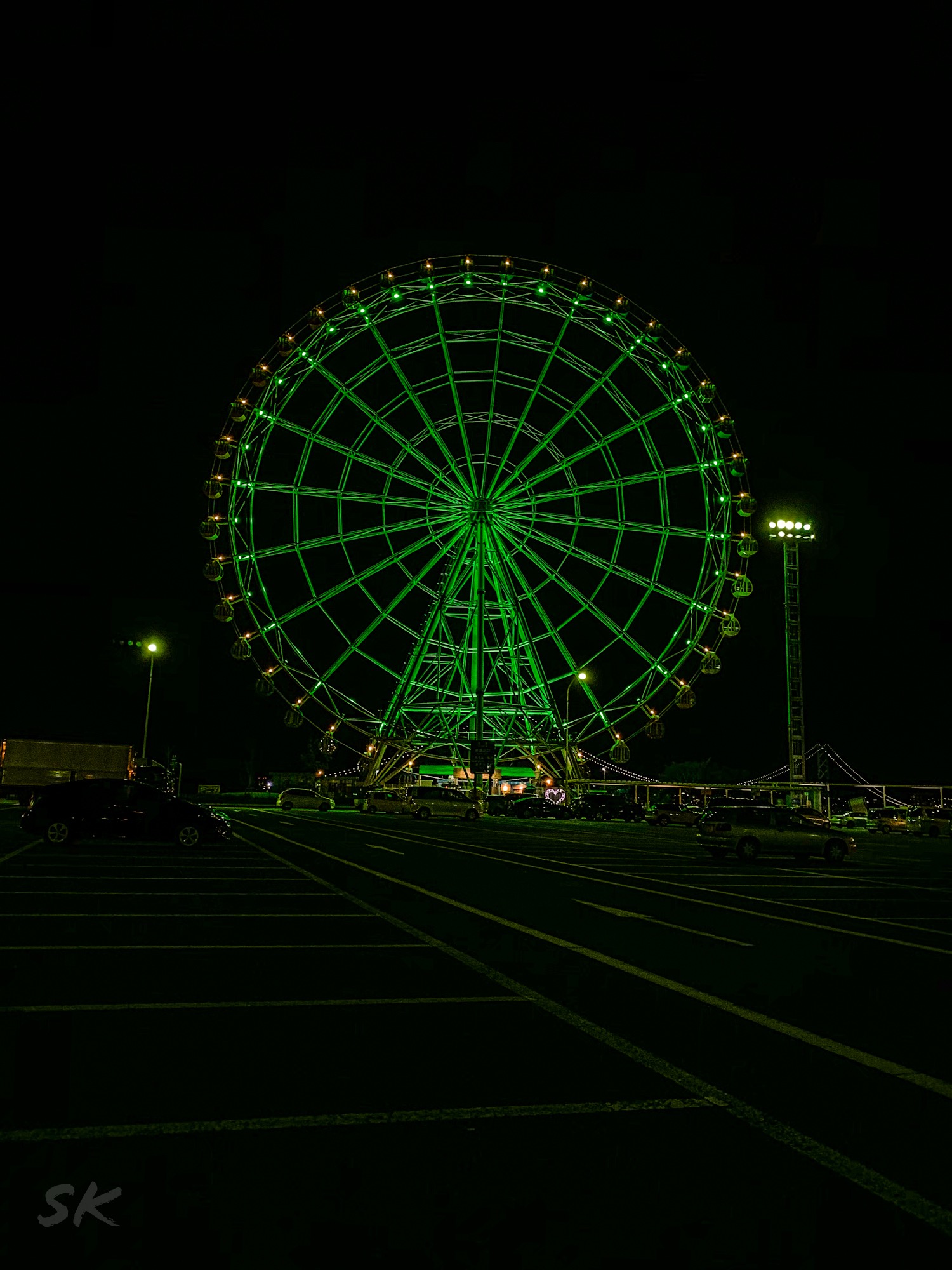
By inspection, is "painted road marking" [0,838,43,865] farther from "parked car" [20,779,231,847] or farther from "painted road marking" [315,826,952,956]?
"painted road marking" [315,826,952,956]

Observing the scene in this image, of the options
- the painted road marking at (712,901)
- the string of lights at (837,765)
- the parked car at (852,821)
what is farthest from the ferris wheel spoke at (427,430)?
the string of lights at (837,765)

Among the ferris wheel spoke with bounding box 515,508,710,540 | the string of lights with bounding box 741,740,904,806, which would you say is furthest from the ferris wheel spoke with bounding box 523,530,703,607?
the string of lights with bounding box 741,740,904,806

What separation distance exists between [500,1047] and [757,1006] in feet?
8.17

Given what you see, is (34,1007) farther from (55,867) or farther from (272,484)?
(272,484)

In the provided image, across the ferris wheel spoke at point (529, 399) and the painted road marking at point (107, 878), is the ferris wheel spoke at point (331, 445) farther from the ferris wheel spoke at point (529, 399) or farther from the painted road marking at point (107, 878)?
the painted road marking at point (107, 878)

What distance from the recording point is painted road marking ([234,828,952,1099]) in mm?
6609

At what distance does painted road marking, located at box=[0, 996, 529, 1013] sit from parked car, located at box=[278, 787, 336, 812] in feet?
177

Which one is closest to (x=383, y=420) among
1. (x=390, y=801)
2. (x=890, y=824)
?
(x=390, y=801)

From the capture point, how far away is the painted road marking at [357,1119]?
5.22 m

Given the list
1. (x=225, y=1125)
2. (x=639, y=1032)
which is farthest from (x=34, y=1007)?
(x=639, y=1032)

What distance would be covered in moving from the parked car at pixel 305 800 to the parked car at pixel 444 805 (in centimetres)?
1122

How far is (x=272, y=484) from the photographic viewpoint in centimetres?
4084

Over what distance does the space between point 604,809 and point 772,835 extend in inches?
1278

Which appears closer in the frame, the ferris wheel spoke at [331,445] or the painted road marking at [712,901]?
the painted road marking at [712,901]
